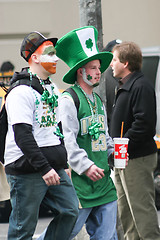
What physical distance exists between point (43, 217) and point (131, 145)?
3198 mm

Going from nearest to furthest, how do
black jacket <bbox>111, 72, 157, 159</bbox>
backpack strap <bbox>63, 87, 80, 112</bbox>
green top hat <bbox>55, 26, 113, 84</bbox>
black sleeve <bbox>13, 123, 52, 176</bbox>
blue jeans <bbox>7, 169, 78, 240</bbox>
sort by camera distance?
black sleeve <bbox>13, 123, 52, 176</bbox> < blue jeans <bbox>7, 169, 78, 240</bbox> < backpack strap <bbox>63, 87, 80, 112</bbox> < green top hat <bbox>55, 26, 113, 84</bbox> < black jacket <bbox>111, 72, 157, 159</bbox>

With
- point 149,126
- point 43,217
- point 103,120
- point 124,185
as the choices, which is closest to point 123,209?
point 124,185

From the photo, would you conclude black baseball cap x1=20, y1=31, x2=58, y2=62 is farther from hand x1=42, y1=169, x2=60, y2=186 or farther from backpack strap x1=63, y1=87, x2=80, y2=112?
hand x1=42, y1=169, x2=60, y2=186

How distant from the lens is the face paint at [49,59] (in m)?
4.75

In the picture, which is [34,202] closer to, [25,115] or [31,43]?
[25,115]

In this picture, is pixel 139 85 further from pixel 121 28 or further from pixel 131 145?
pixel 121 28

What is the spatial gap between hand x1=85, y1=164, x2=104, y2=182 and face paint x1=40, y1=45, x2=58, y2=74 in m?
0.78

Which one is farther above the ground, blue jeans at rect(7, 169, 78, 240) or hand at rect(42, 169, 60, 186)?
hand at rect(42, 169, 60, 186)

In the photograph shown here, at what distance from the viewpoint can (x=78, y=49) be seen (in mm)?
5020

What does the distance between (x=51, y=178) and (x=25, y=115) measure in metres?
0.47

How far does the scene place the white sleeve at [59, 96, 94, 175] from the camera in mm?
4703

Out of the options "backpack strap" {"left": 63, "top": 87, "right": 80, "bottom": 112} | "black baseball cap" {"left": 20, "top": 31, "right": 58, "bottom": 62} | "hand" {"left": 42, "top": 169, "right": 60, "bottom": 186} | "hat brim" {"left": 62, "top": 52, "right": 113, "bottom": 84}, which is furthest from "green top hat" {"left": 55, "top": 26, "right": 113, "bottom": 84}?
"hand" {"left": 42, "top": 169, "right": 60, "bottom": 186}

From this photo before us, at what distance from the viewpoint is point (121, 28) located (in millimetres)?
Answer: 15711

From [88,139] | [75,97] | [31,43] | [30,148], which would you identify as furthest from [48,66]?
[30,148]
